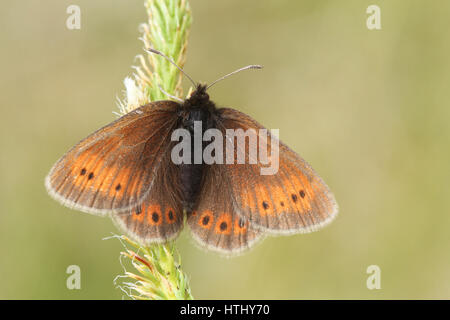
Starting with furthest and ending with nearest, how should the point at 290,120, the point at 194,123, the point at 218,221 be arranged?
the point at 290,120 < the point at 194,123 < the point at 218,221

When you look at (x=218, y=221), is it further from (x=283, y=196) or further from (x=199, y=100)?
(x=199, y=100)

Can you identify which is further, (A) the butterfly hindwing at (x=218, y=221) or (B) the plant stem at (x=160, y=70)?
(A) the butterfly hindwing at (x=218, y=221)

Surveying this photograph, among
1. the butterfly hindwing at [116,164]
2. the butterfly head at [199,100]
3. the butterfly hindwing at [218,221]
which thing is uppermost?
the butterfly head at [199,100]

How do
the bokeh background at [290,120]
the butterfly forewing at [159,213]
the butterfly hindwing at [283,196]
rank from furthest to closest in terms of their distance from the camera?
the bokeh background at [290,120], the butterfly hindwing at [283,196], the butterfly forewing at [159,213]

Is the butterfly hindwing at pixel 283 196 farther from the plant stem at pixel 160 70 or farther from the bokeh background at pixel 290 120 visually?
the bokeh background at pixel 290 120

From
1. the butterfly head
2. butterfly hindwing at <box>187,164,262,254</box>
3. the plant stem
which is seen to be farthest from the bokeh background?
the butterfly head

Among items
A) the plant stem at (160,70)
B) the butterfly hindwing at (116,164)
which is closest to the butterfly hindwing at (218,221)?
the plant stem at (160,70)
